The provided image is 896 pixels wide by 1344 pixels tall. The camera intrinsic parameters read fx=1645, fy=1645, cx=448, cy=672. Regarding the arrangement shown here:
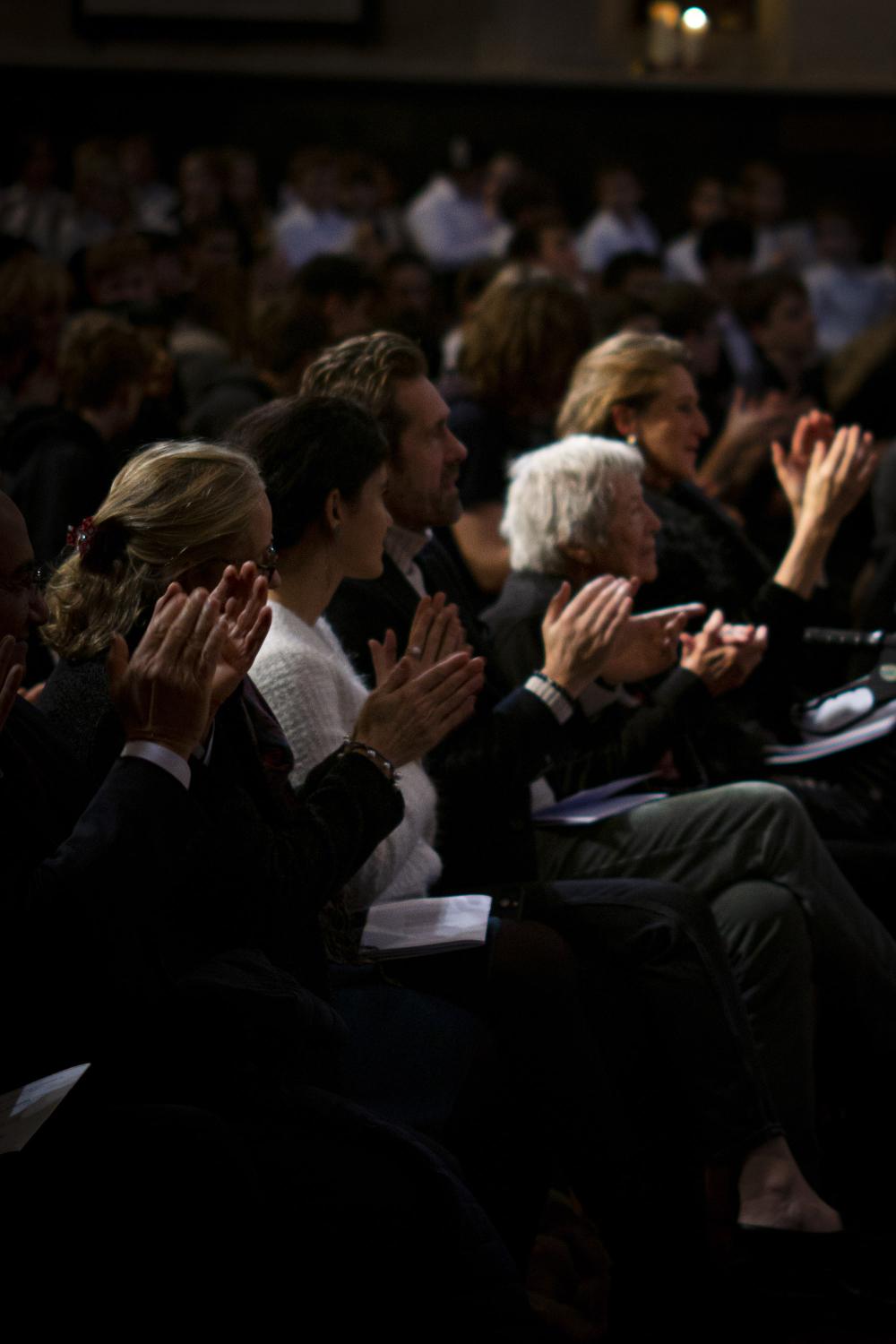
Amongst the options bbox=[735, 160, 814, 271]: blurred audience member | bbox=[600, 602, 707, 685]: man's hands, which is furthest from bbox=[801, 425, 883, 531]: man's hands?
bbox=[735, 160, 814, 271]: blurred audience member

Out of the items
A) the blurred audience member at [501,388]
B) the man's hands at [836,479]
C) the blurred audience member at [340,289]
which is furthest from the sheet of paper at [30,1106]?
the blurred audience member at [340,289]

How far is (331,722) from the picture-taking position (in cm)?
205

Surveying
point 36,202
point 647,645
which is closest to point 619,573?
point 647,645

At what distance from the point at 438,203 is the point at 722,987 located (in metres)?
6.51

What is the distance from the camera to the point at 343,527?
2.17 m

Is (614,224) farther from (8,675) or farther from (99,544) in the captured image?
(8,675)

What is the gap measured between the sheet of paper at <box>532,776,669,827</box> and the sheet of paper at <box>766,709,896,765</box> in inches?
17.7

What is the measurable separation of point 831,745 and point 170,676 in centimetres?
167

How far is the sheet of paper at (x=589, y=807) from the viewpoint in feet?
8.28

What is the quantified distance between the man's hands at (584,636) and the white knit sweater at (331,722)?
0.94 ft

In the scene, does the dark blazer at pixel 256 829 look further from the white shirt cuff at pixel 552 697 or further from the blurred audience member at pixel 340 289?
the blurred audience member at pixel 340 289

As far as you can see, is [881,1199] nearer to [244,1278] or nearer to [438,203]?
[244,1278]

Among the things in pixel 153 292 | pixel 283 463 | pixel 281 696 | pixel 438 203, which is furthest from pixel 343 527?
pixel 438 203

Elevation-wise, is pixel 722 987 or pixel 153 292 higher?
pixel 153 292
